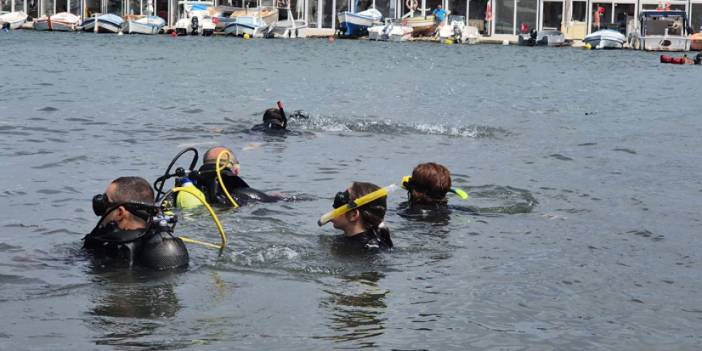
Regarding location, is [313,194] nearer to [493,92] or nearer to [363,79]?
[493,92]

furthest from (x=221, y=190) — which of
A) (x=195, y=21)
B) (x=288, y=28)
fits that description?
(x=195, y=21)

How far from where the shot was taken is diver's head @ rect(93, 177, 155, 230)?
7.67 meters

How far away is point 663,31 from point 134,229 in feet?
198

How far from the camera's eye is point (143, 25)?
242 ft

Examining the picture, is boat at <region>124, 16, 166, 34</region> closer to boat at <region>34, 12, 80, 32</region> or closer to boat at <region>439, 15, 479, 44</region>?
boat at <region>34, 12, 80, 32</region>

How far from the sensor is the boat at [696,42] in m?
64.6

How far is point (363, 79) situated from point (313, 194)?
75.7ft

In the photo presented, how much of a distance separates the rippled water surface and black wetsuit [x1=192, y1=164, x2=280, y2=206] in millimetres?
153

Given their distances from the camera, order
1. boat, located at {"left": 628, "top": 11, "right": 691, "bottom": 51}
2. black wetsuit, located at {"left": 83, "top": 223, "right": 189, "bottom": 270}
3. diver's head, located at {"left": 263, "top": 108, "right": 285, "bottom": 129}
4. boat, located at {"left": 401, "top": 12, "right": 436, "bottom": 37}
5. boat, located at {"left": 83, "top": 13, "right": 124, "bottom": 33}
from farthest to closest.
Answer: boat, located at {"left": 83, "top": 13, "right": 124, "bottom": 33} < boat, located at {"left": 401, "top": 12, "right": 436, "bottom": 37} < boat, located at {"left": 628, "top": 11, "right": 691, "bottom": 51} < diver's head, located at {"left": 263, "top": 108, "right": 285, "bottom": 129} < black wetsuit, located at {"left": 83, "top": 223, "right": 189, "bottom": 270}

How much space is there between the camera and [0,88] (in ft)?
87.0

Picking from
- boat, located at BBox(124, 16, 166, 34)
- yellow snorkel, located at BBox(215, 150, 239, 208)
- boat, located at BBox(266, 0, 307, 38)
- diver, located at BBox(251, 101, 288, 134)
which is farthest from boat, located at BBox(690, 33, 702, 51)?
yellow snorkel, located at BBox(215, 150, 239, 208)

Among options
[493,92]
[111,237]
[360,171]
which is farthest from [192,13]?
[111,237]

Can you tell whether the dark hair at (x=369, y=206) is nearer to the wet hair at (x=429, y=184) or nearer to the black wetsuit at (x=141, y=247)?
the black wetsuit at (x=141, y=247)

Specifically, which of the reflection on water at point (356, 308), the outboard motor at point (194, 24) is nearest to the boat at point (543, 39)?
the outboard motor at point (194, 24)
